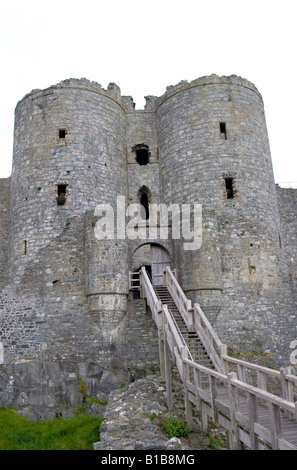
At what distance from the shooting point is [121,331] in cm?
1438

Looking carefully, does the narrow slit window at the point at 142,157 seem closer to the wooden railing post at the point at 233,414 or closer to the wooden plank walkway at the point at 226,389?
the wooden plank walkway at the point at 226,389

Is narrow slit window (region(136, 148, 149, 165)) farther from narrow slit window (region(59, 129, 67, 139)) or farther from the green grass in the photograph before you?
the green grass

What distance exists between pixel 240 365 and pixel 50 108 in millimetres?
11688

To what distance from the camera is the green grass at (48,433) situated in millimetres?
10273

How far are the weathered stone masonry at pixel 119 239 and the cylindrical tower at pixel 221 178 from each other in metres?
0.04

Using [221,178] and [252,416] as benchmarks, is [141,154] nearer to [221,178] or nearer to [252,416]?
[221,178]

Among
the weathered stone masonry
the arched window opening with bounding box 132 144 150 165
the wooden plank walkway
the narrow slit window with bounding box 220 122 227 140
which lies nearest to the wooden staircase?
the wooden plank walkway

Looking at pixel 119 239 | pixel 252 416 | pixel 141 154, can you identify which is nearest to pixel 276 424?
pixel 252 416

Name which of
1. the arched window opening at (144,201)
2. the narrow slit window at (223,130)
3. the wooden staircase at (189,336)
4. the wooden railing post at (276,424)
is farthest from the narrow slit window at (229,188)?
the wooden railing post at (276,424)

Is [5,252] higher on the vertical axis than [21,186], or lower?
lower

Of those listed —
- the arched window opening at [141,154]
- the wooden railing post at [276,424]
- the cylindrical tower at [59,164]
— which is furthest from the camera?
the arched window opening at [141,154]

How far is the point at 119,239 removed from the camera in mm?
14742
